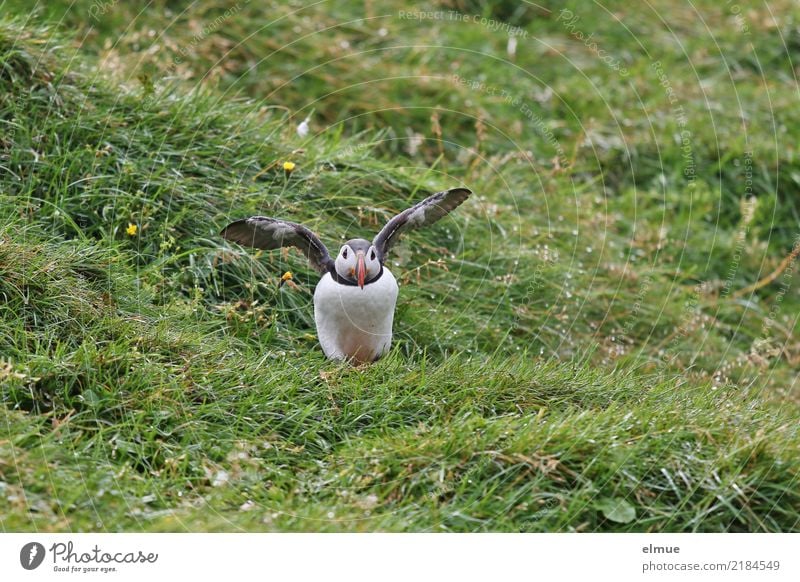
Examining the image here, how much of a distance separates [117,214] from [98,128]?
750mm

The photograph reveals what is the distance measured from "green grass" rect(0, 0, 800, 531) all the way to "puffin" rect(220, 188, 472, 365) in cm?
19

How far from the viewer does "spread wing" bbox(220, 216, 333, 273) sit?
4.68 m

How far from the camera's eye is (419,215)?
4840mm

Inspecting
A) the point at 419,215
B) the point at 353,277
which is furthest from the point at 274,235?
the point at 419,215

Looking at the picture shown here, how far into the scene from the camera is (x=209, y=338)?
4750 millimetres

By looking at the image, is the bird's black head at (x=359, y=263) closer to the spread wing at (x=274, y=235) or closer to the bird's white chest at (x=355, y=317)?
the bird's white chest at (x=355, y=317)

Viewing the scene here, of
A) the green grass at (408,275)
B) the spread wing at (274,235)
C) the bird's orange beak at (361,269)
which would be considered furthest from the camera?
the spread wing at (274,235)

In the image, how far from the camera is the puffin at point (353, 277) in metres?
4.51

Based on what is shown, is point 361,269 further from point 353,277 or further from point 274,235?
point 274,235

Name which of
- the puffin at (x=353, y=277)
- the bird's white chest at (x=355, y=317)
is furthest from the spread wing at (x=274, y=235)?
the bird's white chest at (x=355, y=317)

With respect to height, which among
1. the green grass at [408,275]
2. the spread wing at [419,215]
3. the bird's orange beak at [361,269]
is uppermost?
the spread wing at [419,215]

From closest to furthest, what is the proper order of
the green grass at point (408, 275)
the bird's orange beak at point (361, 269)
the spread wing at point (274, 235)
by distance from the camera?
the green grass at point (408, 275) → the bird's orange beak at point (361, 269) → the spread wing at point (274, 235)

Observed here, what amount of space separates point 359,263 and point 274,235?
21.7 inches
